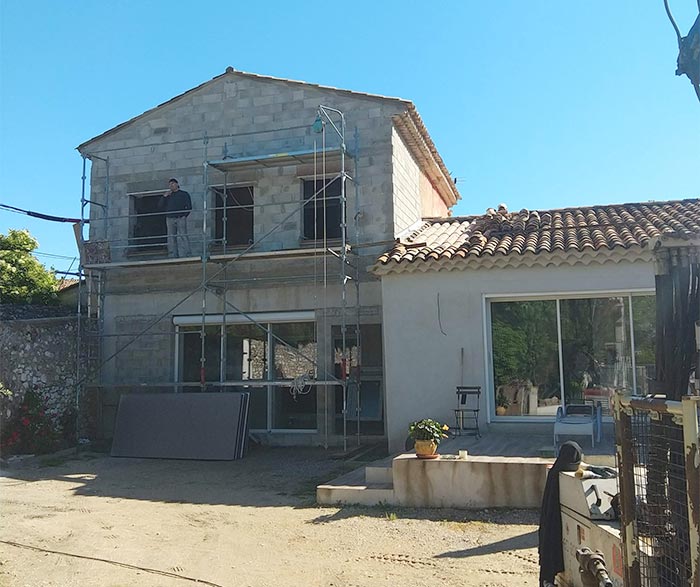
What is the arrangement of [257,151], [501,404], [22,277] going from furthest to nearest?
[22,277] < [257,151] < [501,404]

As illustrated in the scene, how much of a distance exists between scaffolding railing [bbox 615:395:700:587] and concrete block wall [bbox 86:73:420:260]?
9.87 meters

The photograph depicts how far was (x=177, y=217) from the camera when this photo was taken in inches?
565

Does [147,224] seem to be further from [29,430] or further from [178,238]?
[29,430]

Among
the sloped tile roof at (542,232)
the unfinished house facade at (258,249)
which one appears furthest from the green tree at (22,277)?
the sloped tile roof at (542,232)

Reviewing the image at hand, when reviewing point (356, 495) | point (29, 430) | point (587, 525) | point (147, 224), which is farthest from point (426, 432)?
point (147, 224)

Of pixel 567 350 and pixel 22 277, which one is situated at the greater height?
pixel 22 277

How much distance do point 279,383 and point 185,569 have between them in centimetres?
637

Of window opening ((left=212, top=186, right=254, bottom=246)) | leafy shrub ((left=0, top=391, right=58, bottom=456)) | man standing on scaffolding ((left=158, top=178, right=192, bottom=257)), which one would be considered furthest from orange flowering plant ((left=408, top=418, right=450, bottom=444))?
leafy shrub ((left=0, top=391, right=58, bottom=456))

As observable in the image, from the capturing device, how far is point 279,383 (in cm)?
1261

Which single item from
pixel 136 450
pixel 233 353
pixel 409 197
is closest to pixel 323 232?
pixel 409 197

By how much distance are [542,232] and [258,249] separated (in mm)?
5778

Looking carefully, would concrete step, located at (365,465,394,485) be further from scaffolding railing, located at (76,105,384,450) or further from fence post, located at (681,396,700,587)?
fence post, located at (681,396,700,587)

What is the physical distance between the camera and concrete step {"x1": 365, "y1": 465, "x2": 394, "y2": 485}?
8930 mm

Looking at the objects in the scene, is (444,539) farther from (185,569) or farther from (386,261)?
(386,261)
